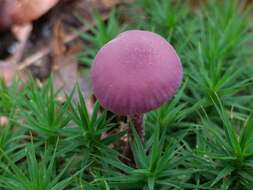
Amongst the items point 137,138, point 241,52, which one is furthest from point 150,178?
point 241,52

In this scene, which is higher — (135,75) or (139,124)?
(135,75)

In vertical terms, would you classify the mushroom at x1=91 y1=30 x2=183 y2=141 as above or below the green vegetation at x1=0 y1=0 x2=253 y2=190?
above

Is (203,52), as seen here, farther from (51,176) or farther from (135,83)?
(51,176)

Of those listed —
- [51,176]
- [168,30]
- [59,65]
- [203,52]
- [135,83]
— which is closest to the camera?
[135,83]

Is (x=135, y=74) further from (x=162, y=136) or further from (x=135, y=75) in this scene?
(x=162, y=136)

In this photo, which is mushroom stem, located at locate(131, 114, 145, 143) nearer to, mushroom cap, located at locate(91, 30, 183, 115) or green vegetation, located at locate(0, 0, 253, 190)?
green vegetation, located at locate(0, 0, 253, 190)

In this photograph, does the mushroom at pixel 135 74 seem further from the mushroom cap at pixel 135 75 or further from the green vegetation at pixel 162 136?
the green vegetation at pixel 162 136

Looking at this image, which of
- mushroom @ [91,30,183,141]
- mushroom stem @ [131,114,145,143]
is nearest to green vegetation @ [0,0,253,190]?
mushroom stem @ [131,114,145,143]

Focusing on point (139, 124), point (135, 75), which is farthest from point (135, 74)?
point (139, 124)
